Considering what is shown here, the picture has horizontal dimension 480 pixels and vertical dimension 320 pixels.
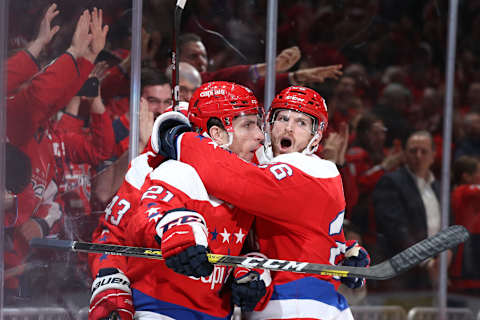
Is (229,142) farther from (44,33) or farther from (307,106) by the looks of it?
(44,33)

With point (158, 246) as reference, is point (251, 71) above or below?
above

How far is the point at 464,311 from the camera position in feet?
12.4

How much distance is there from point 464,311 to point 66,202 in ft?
8.57

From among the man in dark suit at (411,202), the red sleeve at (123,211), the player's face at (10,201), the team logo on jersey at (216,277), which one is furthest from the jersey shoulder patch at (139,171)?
the man in dark suit at (411,202)

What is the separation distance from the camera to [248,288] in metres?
1.65

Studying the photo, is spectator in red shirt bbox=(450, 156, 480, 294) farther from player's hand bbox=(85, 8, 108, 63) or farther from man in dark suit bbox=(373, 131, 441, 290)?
player's hand bbox=(85, 8, 108, 63)

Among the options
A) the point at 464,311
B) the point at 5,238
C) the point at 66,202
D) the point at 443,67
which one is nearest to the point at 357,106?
the point at 443,67

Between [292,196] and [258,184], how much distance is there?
109 millimetres

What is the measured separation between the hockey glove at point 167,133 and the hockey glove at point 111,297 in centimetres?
36

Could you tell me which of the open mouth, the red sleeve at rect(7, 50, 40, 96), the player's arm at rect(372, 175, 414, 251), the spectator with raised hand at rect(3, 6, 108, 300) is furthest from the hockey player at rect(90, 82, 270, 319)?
the player's arm at rect(372, 175, 414, 251)

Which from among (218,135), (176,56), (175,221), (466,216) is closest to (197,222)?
(175,221)

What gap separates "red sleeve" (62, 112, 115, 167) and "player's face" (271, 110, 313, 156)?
756 millimetres

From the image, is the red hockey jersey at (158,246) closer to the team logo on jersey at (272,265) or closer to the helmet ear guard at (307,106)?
the team logo on jersey at (272,265)

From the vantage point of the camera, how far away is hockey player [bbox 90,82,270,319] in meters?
1.57
